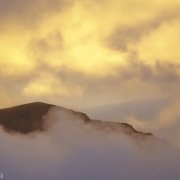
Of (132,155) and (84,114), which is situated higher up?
(84,114)

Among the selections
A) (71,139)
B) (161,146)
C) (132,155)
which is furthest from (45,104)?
(161,146)

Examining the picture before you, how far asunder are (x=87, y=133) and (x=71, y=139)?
529 centimetres

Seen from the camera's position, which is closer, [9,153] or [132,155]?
[9,153]

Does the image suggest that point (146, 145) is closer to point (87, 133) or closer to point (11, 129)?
point (87, 133)

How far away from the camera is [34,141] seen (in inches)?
4215

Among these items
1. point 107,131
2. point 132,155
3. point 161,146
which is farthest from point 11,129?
point 161,146

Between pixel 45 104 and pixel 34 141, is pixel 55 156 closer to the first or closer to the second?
pixel 34 141

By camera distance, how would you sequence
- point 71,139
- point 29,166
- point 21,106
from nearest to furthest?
point 29,166 < point 21,106 < point 71,139

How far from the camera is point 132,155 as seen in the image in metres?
121

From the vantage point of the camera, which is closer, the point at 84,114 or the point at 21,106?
the point at 21,106

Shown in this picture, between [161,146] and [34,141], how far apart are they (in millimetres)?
42578

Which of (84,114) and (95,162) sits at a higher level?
(84,114)

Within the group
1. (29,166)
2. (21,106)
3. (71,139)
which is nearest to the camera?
(29,166)

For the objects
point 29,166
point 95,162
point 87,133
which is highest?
point 87,133
